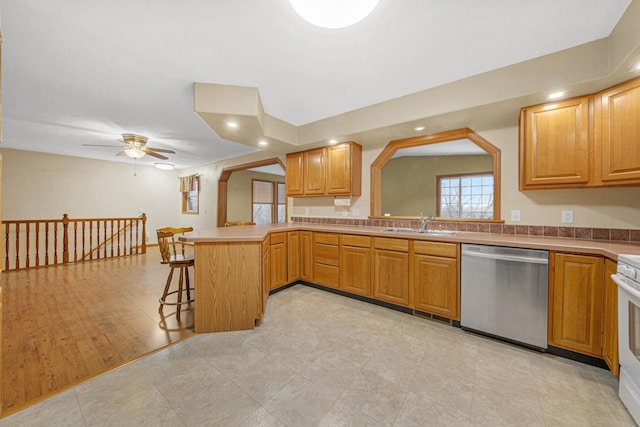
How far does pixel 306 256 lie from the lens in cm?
349

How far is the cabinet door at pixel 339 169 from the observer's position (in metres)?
3.50

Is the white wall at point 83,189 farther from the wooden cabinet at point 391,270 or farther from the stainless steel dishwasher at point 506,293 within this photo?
the stainless steel dishwasher at point 506,293

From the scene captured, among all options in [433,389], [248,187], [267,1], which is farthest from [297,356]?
[248,187]

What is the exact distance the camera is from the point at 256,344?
2127 millimetres

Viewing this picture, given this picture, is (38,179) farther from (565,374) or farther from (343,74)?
(565,374)

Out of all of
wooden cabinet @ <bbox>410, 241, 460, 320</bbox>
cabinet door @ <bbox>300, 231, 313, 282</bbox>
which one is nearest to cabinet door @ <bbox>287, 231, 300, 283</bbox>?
cabinet door @ <bbox>300, 231, 313, 282</bbox>

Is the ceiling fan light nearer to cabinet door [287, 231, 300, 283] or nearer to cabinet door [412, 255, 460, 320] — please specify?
cabinet door [287, 231, 300, 283]

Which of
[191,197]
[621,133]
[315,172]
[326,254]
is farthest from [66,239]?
[621,133]

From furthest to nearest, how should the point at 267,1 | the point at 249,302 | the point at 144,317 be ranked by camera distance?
the point at 144,317 < the point at 249,302 < the point at 267,1

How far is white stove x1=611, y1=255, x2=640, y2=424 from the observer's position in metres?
1.38

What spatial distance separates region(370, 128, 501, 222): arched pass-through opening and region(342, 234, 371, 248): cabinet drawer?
0.69 meters

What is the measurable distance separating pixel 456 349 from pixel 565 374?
678mm

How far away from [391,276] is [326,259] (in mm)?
885

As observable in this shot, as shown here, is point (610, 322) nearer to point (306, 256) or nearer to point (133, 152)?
point (306, 256)
